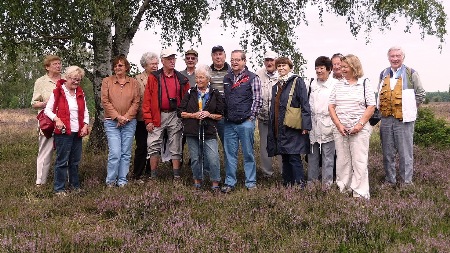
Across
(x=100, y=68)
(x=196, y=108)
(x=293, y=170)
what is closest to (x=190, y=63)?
(x=196, y=108)

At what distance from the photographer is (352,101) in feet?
22.2

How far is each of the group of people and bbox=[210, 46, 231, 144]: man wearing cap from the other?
2 cm

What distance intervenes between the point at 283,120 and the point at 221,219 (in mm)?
2220

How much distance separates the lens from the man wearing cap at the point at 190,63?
8148 mm

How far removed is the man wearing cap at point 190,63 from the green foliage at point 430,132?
8.82 metres

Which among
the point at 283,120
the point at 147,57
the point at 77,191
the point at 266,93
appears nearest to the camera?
the point at 283,120

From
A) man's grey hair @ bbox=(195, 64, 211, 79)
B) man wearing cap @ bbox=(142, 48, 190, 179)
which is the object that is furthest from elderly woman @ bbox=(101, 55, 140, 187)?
man's grey hair @ bbox=(195, 64, 211, 79)

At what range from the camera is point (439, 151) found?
12.4 meters

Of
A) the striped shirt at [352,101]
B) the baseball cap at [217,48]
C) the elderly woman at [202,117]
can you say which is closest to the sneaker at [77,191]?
the elderly woman at [202,117]

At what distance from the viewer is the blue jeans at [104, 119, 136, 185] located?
7.65 metres

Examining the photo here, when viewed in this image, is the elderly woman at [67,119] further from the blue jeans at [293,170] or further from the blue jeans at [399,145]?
the blue jeans at [399,145]

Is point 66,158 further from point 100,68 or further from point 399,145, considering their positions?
point 399,145

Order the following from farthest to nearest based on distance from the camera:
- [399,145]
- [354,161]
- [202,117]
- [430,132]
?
[430,132], [399,145], [202,117], [354,161]

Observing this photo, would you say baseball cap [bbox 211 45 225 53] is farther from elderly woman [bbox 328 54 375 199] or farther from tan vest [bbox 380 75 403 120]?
tan vest [bbox 380 75 403 120]
